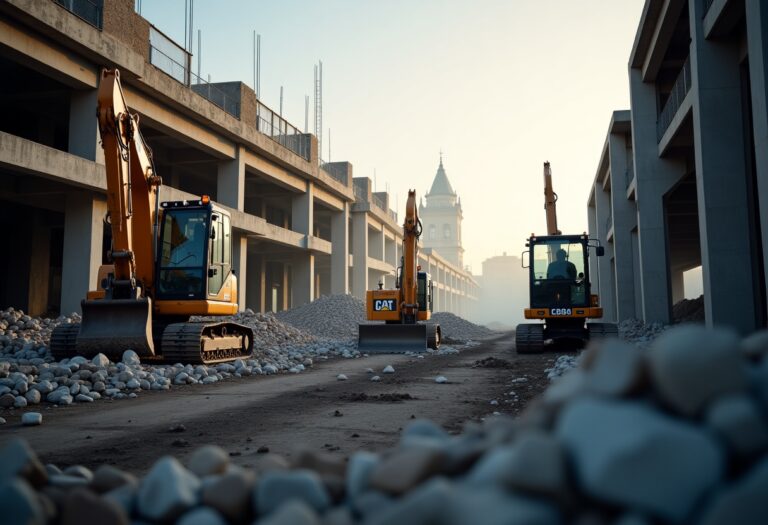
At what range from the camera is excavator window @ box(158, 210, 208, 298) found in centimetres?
1302

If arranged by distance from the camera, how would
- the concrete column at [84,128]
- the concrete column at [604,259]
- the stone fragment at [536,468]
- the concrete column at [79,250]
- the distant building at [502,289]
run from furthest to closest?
1. the distant building at [502,289]
2. the concrete column at [604,259]
3. the concrete column at [79,250]
4. the concrete column at [84,128]
5. the stone fragment at [536,468]

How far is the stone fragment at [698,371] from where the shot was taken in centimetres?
199

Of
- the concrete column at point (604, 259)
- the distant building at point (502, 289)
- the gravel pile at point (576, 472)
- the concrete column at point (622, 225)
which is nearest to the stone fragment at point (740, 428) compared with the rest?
the gravel pile at point (576, 472)

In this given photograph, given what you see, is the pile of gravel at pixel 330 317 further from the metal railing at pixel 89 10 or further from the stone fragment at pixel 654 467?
the stone fragment at pixel 654 467

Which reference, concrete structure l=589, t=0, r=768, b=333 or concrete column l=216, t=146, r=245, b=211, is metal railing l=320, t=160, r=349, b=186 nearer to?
concrete column l=216, t=146, r=245, b=211

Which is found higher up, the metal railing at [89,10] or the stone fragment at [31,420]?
the metal railing at [89,10]

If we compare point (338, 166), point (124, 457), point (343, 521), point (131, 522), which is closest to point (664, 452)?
point (343, 521)

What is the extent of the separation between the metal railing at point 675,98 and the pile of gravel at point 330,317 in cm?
1545

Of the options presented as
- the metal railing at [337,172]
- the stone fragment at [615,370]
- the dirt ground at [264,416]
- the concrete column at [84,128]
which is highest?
the metal railing at [337,172]

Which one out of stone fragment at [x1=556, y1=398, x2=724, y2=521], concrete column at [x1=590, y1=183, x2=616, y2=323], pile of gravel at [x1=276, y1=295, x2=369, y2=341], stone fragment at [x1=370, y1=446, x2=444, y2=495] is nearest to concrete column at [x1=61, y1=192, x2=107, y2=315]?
pile of gravel at [x1=276, y1=295, x2=369, y2=341]

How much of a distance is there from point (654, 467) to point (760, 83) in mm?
10647

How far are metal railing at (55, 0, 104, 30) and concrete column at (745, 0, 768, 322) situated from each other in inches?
669

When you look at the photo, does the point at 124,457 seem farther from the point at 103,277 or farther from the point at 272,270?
the point at 272,270

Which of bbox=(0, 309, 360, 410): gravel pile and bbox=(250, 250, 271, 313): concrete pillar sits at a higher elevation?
bbox=(250, 250, 271, 313): concrete pillar
